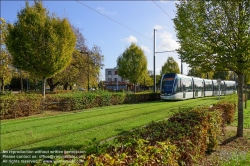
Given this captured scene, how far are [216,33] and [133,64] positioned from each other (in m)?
26.0

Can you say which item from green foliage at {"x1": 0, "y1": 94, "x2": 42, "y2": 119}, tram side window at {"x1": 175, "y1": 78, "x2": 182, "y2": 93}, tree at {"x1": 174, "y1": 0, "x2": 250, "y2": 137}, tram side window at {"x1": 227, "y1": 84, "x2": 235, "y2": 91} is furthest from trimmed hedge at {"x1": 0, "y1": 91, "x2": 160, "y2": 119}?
tram side window at {"x1": 227, "y1": 84, "x2": 235, "y2": 91}

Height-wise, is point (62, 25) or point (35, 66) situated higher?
point (62, 25)

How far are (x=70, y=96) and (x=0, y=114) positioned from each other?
5947mm

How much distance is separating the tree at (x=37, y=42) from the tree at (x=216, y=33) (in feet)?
37.9

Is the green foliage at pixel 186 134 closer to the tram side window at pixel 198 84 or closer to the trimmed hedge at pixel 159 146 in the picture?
the trimmed hedge at pixel 159 146

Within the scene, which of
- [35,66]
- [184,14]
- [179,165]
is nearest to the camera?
[179,165]

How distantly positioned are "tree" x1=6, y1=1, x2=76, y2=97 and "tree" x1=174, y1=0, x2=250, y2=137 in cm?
1155

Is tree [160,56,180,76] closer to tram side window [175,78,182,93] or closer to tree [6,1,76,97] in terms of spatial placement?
tram side window [175,78,182,93]

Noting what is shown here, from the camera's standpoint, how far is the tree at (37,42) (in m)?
16.4

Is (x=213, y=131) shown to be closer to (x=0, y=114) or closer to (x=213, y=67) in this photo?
(x=213, y=67)

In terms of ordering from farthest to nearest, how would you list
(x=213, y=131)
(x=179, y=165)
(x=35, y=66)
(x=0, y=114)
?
1. (x=35, y=66)
2. (x=0, y=114)
3. (x=213, y=131)
4. (x=179, y=165)

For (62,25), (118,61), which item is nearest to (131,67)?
(118,61)

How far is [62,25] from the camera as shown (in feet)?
58.2

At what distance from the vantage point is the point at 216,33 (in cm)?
739
